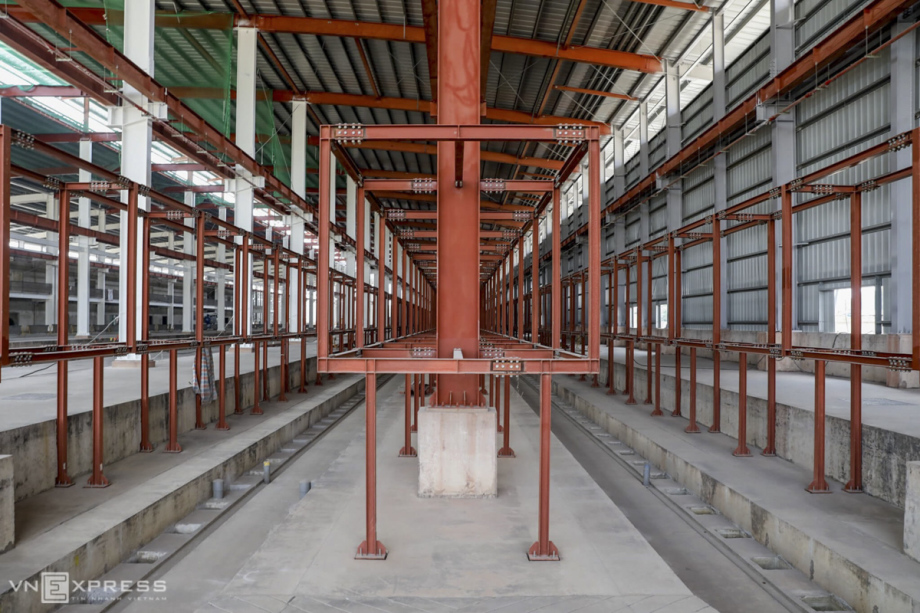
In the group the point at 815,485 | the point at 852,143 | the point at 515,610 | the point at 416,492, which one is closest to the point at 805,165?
the point at 852,143

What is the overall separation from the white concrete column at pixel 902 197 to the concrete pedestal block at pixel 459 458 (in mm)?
8877

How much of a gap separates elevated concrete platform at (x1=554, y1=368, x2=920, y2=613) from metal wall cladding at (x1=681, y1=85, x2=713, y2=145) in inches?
429

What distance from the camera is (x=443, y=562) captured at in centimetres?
545

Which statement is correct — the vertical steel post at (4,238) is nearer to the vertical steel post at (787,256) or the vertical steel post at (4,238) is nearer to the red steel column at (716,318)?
the vertical steel post at (787,256)

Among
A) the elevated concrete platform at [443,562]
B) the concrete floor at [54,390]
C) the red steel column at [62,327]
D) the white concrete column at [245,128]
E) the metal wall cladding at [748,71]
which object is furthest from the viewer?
the white concrete column at [245,128]

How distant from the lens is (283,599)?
475cm

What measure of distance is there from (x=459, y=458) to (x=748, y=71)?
1492 centimetres

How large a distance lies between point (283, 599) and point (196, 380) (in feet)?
22.8

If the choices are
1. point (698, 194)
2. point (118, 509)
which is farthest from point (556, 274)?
point (698, 194)

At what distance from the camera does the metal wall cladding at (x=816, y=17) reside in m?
12.6

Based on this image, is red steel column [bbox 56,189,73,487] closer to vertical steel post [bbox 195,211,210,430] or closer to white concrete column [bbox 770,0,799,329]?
vertical steel post [bbox 195,211,210,430]

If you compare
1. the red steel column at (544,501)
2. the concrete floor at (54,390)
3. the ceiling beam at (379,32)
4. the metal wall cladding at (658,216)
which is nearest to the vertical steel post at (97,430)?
the concrete floor at (54,390)

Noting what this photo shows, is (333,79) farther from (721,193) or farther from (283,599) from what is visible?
(283,599)

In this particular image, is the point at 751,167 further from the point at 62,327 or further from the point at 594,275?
the point at 62,327
